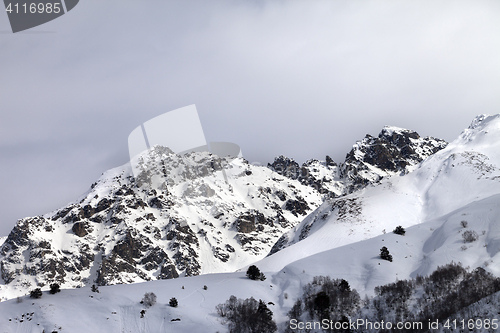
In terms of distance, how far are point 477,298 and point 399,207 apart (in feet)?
193

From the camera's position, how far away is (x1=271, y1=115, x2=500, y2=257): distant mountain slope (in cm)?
9138

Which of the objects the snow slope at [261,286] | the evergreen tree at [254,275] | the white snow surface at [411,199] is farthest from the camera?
the white snow surface at [411,199]

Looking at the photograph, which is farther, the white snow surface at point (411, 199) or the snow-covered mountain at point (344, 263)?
the white snow surface at point (411, 199)

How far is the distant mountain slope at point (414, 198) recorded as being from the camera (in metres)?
91.4

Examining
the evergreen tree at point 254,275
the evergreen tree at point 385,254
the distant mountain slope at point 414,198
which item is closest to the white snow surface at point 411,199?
the distant mountain slope at point 414,198

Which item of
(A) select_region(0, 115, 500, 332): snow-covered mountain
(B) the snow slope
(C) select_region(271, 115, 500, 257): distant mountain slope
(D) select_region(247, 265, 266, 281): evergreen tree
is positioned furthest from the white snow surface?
(D) select_region(247, 265, 266, 281): evergreen tree

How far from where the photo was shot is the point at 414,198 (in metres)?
107

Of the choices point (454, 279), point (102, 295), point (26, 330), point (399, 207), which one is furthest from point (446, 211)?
point (26, 330)

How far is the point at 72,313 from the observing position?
154 ft

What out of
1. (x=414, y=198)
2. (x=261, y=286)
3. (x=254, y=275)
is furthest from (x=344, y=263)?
(x=414, y=198)

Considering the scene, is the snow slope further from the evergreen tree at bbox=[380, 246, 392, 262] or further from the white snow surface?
the white snow surface

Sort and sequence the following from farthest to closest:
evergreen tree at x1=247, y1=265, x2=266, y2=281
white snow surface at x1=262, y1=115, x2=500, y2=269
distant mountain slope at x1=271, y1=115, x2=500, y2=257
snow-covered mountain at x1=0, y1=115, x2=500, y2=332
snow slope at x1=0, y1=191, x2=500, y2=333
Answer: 1. distant mountain slope at x1=271, y1=115, x2=500, y2=257
2. white snow surface at x1=262, y1=115, x2=500, y2=269
3. evergreen tree at x1=247, y1=265, x2=266, y2=281
4. snow-covered mountain at x1=0, y1=115, x2=500, y2=332
5. snow slope at x1=0, y1=191, x2=500, y2=333

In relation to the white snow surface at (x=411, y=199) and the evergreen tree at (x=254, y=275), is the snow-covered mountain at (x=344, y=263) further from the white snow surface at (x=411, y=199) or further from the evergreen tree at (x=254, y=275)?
the evergreen tree at (x=254, y=275)

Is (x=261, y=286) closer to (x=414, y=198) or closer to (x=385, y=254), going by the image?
(x=385, y=254)
